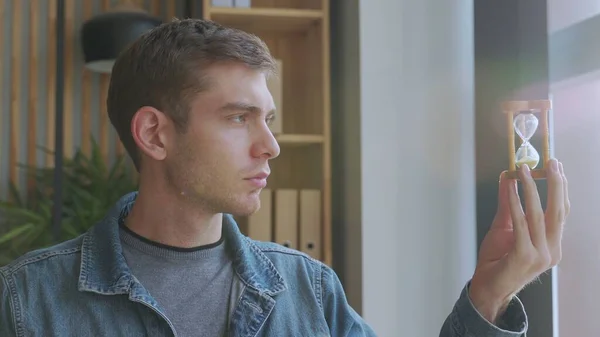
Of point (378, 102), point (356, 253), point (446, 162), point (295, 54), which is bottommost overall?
point (356, 253)

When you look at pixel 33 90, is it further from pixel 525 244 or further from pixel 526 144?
pixel 525 244

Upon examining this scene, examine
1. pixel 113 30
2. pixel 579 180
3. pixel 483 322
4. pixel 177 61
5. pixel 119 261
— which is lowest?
pixel 483 322

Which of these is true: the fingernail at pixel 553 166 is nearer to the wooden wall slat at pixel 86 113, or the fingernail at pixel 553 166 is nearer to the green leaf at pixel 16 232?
the green leaf at pixel 16 232

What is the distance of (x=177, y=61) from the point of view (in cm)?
156

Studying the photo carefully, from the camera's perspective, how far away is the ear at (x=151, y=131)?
1.57 metres

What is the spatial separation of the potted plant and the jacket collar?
1788mm

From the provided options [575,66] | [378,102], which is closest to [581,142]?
[575,66]

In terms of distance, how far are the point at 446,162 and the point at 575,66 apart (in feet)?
1.83

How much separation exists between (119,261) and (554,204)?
73cm

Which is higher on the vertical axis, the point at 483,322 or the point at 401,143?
the point at 401,143

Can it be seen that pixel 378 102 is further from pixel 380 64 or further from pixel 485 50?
pixel 485 50

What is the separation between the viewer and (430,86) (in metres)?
2.86

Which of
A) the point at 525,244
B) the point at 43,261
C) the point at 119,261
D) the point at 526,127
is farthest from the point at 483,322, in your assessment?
the point at 43,261

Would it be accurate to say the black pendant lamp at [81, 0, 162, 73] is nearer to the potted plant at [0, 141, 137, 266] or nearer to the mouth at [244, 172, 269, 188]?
the potted plant at [0, 141, 137, 266]
